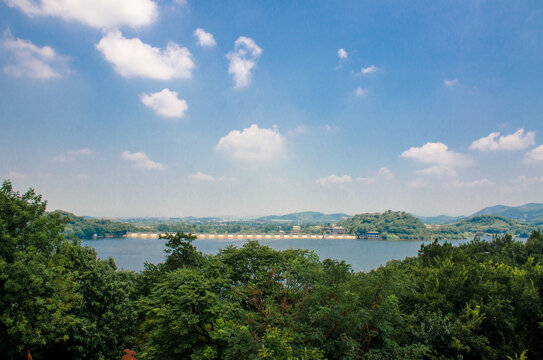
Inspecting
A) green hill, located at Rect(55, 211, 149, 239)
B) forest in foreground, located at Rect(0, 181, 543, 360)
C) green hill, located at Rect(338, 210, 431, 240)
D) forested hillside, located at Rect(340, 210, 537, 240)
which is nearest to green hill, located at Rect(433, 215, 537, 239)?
forested hillside, located at Rect(340, 210, 537, 240)

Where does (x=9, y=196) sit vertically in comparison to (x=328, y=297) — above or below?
above

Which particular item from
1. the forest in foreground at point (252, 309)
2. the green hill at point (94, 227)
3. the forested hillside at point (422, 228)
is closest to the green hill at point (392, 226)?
the forested hillside at point (422, 228)

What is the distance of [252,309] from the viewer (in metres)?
11.2

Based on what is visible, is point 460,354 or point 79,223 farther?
point 79,223

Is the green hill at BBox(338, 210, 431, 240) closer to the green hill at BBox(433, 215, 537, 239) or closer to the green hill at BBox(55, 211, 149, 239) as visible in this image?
the green hill at BBox(433, 215, 537, 239)

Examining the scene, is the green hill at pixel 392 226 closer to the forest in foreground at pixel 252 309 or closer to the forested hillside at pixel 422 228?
the forested hillside at pixel 422 228

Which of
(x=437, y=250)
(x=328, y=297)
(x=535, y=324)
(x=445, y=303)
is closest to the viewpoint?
(x=328, y=297)

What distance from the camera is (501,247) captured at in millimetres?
31688

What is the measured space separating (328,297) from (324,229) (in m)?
144

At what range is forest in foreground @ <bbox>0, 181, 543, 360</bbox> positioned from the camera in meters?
7.95

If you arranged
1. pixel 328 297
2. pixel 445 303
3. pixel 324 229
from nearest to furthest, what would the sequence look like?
pixel 328 297 → pixel 445 303 → pixel 324 229

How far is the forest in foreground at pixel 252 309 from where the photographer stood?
7945 mm

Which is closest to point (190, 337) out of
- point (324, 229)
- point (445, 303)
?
point (445, 303)

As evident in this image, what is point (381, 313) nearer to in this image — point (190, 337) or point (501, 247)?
point (190, 337)
